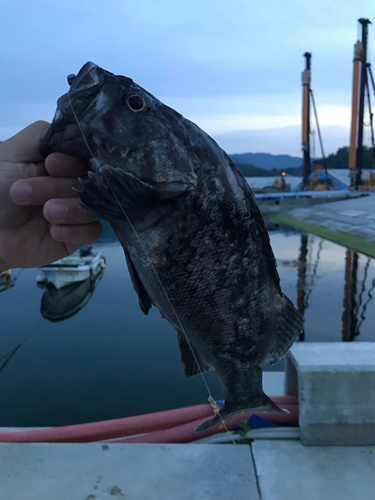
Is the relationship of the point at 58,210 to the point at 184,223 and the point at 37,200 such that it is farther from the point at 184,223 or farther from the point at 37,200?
the point at 184,223

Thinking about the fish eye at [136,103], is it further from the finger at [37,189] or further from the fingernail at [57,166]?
the finger at [37,189]

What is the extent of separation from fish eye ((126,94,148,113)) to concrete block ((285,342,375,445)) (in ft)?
10.4

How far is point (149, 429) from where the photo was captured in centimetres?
473

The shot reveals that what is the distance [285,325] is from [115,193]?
1.23 metres

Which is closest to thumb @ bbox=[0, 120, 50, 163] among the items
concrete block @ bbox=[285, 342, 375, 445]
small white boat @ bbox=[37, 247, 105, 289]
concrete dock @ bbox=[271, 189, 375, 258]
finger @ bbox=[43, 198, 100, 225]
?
finger @ bbox=[43, 198, 100, 225]

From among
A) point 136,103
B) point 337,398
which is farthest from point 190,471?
point 136,103

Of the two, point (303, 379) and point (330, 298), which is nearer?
point (303, 379)

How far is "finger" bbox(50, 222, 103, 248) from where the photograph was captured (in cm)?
240

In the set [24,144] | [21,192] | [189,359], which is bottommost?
[189,359]

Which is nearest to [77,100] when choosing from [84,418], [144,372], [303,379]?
[303,379]

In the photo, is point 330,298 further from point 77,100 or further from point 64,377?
point 77,100

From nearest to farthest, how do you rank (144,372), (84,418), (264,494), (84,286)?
1. (264,494)
2. (84,418)
3. (144,372)
4. (84,286)

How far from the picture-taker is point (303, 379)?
12.9ft

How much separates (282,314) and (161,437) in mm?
3031
